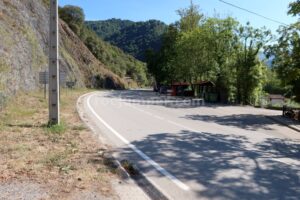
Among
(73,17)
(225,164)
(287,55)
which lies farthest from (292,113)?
(73,17)

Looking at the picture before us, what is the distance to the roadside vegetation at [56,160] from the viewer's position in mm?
7009

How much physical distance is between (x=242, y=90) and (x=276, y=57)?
13792mm

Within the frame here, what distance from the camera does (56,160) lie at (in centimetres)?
876

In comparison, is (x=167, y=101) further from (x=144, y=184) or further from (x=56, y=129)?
(x=144, y=184)

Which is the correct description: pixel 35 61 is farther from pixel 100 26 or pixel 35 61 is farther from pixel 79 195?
pixel 100 26

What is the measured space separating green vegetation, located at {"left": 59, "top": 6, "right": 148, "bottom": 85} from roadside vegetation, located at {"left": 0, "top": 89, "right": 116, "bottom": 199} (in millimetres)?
84241

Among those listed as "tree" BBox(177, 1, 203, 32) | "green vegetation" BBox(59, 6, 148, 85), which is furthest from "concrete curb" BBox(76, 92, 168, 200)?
"green vegetation" BBox(59, 6, 148, 85)

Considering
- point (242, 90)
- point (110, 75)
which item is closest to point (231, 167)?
point (242, 90)

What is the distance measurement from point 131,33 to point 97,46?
49384 millimetres

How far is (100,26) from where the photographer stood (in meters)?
168

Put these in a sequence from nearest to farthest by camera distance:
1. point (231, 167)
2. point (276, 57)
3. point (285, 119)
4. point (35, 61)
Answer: point (231, 167) → point (285, 119) → point (276, 57) → point (35, 61)

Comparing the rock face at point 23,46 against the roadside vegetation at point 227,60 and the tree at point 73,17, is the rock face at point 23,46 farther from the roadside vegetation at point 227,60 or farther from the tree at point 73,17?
the tree at point 73,17

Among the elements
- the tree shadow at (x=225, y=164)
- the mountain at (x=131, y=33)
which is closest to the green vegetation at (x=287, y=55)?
the tree shadow at (x=225, y=164)

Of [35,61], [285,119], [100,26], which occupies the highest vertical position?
[100,26]
